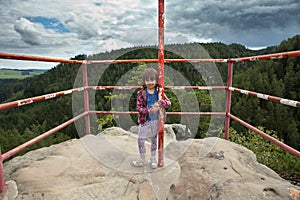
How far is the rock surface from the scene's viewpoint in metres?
1.54

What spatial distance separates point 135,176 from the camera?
176 cm

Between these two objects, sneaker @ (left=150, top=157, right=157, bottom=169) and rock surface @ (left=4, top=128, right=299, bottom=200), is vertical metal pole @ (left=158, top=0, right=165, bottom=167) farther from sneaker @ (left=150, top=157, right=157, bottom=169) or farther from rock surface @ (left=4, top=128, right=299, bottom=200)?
rock surface @ (left=4, top=128, right=299, bottom=200)

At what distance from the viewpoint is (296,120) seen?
83.6ft

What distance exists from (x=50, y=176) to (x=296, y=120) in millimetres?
29462

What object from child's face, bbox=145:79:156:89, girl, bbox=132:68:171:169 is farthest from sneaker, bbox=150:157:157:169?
child's face, bbox=145:79:156:89

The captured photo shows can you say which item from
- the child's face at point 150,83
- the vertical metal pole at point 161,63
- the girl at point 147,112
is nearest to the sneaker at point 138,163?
the girl at point 147,112

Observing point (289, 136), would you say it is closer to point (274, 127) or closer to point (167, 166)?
point (274, 127)

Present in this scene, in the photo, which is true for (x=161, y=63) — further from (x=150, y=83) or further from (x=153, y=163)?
(x=153, y=163)

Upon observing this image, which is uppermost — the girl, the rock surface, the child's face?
the child's face

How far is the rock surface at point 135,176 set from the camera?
1538 millimetres

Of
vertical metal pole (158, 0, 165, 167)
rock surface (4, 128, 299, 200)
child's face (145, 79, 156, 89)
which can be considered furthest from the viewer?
child's face (145, 79, 156, 89)

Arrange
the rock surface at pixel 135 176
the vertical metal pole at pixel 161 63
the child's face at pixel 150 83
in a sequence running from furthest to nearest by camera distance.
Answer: the child's face at pixel 150 83 → the vertical metal pole at pixel 161 63 → the rock surface at pixel 135 176

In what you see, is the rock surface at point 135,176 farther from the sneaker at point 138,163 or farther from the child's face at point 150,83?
the child's face at point 150,83

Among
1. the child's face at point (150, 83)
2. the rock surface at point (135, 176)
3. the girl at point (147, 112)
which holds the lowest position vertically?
the rock surface at point (135, 176)
